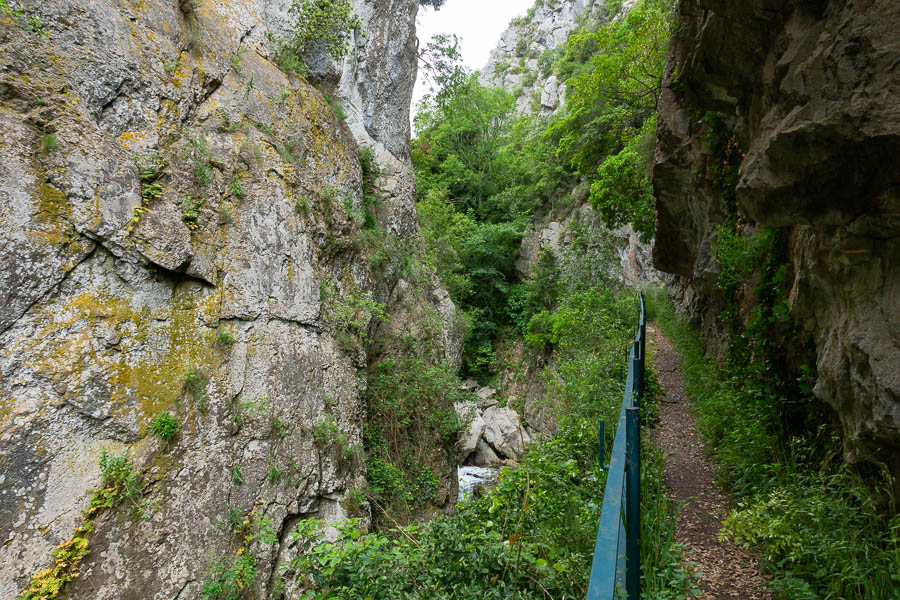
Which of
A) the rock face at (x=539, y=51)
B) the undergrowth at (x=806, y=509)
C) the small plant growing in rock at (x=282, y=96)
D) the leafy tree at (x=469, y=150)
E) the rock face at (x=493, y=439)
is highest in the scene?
the rock face at (x=539, y=51)

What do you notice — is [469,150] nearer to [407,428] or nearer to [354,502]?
[407,428]

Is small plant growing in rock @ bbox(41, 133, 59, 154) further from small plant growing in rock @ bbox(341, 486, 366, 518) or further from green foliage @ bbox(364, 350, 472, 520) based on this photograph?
green foliage @ bbox(364, 350, 472, 520)

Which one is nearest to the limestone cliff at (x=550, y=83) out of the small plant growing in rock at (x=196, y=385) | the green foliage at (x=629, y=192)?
the green foliage at (x=629, y=192)

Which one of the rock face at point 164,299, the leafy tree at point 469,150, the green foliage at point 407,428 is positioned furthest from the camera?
the leafy tree at point 469,150

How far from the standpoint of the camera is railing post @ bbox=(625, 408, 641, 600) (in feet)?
4.60

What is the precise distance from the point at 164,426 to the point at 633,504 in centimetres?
570

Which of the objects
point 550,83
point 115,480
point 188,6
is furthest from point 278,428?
point 550,83

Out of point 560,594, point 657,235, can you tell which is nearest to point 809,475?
point 560,594

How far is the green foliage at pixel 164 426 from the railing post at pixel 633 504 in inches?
221

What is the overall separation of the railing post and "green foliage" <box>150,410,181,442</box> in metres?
5.61

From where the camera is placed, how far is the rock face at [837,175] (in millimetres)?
2562

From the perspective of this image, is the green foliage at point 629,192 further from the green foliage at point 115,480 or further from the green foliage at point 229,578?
the green foliage at point 115,480

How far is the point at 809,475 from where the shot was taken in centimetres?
351

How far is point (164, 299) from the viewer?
19.2 feet
